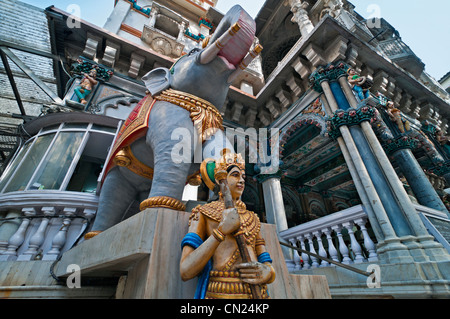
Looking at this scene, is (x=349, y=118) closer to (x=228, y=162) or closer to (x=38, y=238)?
(x=228, y=162)

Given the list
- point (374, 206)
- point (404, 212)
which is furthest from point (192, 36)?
point (404, 212)

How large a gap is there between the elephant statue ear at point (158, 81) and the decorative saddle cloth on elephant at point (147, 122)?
0.22 ft

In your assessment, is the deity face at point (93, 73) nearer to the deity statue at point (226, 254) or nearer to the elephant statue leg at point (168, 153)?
the elephant statue leg at point (168, 153)

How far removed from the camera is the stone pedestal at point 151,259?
869 millimetres

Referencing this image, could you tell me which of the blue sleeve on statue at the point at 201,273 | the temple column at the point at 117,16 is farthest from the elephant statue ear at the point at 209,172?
the temple column at the point at 117,16

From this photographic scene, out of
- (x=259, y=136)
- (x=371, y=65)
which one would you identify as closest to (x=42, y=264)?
(x=259, y=136)

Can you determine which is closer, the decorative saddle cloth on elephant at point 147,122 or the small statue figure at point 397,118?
the decorative saddle cloth on elephant at point 147,122

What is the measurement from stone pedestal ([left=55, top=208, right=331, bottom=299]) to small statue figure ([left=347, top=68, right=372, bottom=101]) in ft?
14.4

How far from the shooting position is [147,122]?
1672 mm

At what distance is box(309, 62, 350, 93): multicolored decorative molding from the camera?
4.50 meters

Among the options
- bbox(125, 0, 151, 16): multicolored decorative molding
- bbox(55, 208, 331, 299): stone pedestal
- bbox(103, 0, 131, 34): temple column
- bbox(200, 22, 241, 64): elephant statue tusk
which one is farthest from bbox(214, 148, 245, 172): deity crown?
bbox(125, 0, 151, 16): multicolored decorative molding
